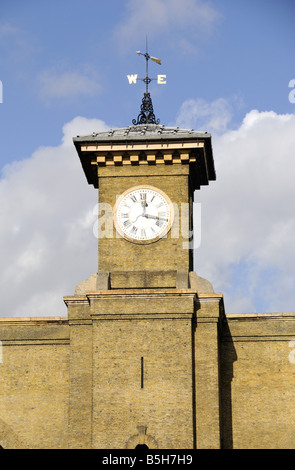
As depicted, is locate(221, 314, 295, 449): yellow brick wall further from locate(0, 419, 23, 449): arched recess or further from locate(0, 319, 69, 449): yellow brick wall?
locate(0, 419, 23, 449): arched recess

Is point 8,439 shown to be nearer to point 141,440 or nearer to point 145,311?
point 141,440

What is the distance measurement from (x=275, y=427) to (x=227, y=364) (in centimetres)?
288

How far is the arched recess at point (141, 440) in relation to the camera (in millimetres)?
40938

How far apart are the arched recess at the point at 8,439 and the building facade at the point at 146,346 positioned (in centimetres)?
4

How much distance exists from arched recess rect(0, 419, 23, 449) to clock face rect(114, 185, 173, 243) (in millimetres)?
8271

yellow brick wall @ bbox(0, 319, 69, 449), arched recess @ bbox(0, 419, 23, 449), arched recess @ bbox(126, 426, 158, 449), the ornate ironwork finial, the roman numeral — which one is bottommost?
arched recess @ bbox(126, 426, 158, 449)

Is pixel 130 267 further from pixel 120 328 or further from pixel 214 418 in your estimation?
pixel 214 418

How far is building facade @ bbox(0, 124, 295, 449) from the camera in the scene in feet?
136

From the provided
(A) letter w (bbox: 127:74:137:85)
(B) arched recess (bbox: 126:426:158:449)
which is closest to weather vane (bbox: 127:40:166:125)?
(A) letter w (bbox: 127:74:137:85)

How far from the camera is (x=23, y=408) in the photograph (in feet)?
145

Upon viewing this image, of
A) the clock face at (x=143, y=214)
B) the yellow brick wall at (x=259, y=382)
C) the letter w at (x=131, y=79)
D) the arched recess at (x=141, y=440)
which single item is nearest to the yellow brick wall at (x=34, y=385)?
the arched recess at (x=141, y=440)

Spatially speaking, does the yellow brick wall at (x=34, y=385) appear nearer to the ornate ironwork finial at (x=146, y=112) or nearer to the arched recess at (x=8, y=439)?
the arched recess at (x=8, y=439)

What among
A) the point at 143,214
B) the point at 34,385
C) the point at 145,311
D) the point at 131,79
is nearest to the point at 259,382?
the point at 145,311
